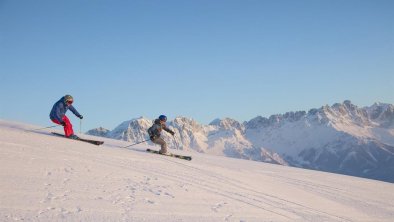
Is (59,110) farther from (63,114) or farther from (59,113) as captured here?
(63,114)

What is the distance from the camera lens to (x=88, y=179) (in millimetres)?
10875

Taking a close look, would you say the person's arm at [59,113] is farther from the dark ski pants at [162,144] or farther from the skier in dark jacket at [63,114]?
the dark ski pants at [162,144]

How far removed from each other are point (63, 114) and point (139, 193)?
11.2m

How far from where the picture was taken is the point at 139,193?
412 inches

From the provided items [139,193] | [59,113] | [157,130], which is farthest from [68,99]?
[139,193]

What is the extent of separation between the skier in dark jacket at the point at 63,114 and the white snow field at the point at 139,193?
4079mm

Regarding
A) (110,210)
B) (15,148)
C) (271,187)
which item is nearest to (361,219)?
(271,187)

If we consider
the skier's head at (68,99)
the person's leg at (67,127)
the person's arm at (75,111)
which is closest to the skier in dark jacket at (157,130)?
the person's arm at (75,111)

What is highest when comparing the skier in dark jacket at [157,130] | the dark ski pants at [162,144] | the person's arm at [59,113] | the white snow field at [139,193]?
the person's arm at [59,113]

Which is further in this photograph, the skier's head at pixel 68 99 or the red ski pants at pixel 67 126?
the skier's head at pixel 68 99

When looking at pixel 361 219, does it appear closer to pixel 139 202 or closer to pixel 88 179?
pixel 139 202

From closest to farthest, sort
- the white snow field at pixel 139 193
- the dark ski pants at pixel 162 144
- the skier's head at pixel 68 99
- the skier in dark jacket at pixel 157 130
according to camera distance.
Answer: the white snow field at pixel 139 193 → the skier's head at pixel 68 99 → the dark ski pants at pixel 162 144 → the skier in dark jacket at pixel 157 130

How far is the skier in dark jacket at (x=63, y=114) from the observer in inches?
787

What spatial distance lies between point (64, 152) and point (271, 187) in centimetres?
742
